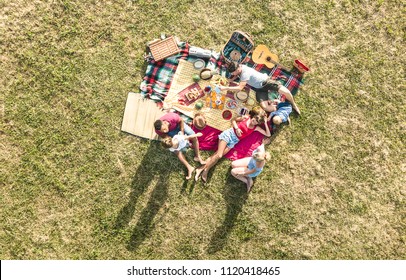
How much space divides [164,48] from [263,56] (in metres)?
2.35

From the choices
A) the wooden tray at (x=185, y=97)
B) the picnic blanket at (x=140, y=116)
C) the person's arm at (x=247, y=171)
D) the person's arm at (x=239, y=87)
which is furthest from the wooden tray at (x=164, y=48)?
the person's arm at (x=247, y=171)

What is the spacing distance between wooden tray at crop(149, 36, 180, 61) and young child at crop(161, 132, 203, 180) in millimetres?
2067

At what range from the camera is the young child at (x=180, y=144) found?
6711 millimetres

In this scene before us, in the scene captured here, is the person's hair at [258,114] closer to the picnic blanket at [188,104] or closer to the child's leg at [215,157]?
the picnic blanket at [188,104]

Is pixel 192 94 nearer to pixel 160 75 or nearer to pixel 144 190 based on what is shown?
pixel 160 75

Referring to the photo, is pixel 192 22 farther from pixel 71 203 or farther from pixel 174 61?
pixel 71 203

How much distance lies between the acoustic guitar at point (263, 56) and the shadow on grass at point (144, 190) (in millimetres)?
3116

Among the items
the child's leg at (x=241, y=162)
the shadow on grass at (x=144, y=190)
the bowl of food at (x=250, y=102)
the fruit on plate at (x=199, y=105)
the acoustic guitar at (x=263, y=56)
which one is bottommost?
the shadow on grass at (x=144, y=190)

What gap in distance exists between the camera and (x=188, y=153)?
25.6ft

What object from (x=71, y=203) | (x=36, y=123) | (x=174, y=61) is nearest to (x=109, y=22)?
(x=174, y=61)

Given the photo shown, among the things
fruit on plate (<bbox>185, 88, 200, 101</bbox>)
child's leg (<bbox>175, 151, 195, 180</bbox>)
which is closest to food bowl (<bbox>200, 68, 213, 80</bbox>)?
fruit on plate (<bbox>185, 88, 200, 101</bbox>)

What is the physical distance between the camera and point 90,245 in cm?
763

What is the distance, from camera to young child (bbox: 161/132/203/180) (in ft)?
22.0

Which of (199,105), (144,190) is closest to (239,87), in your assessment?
(199,105)
